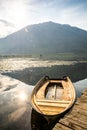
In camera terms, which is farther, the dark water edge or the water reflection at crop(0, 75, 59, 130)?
the dark water edge

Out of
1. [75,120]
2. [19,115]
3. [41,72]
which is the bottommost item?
[19,115]

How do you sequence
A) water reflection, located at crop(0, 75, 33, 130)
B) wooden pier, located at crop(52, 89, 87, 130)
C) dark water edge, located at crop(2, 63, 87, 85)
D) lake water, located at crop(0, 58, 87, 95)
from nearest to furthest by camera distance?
wooden pier, located at crop(52, 89, 87, 130) < water reflection, located at crop(0, 75, 33, 130) < dark water edge, located at crop(2, 63, 87, 85) < lake water, located at crop(0, 58, 87, 95)

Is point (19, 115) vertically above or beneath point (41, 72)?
beneath

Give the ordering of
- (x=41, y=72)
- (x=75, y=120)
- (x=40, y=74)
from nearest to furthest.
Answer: (x=75, y=120), (x=40, y=74), (x=41, y=72)

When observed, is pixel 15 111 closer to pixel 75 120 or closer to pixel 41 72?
pixel 75 120

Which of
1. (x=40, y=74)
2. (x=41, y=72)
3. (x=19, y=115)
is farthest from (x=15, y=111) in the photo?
(x=41, y=72)

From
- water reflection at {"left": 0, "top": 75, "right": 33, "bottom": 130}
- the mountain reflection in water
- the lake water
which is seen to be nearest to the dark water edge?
the lake water

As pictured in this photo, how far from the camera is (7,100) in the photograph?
2008 cm

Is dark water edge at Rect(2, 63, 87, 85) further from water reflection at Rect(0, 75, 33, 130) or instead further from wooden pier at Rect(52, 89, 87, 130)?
wooden pier at Rect(52, 89, 87, 130)

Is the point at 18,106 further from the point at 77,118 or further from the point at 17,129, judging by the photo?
the point at 77,118

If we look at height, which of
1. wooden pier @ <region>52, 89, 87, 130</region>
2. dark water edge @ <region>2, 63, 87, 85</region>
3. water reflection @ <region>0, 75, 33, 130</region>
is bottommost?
water reflection @ <region>0, 75, 33, 130</region>

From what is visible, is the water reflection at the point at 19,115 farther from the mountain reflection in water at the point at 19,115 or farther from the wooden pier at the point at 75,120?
the wooden pier at the point at 75,120

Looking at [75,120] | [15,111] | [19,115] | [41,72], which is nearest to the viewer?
[75,120]

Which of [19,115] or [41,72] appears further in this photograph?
[41,72]
